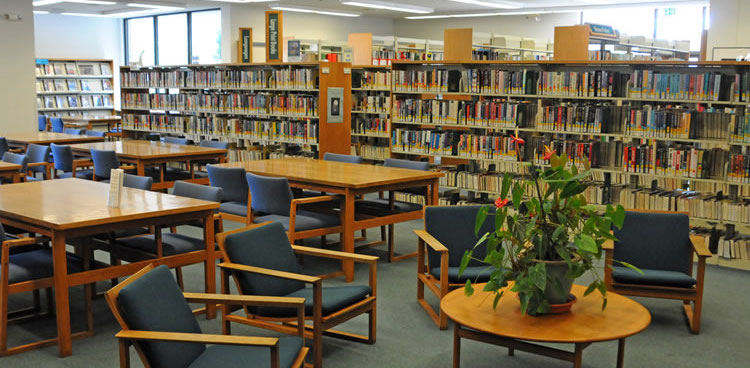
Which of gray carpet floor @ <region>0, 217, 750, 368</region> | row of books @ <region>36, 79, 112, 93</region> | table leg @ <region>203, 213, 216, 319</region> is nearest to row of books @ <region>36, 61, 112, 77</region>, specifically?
row of books @ <region>36, 79, 112, 93</region>

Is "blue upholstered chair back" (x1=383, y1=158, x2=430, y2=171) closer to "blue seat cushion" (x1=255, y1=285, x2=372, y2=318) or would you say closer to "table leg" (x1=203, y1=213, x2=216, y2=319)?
"table leg" (x1=203, y1=213, x2=216, y2=319)

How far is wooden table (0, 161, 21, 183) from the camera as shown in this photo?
6.23 meters

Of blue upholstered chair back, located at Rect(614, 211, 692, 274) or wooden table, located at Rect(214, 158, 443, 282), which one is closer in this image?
blue upholstered chair back, located at Rect(614, 211, 692, 274)

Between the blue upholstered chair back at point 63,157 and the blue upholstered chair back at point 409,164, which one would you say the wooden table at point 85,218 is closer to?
the blue upholstered chair back at point 409,164

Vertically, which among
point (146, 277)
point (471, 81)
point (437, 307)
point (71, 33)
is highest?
point (71, 33)

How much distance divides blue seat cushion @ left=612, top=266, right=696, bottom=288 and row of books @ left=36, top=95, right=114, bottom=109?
15.3 m

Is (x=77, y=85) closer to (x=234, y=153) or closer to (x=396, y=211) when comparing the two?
(x=234, y=153)

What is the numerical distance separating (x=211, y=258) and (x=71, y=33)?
15067 mm

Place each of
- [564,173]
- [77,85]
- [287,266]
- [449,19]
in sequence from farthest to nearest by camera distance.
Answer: [449,19] → [77,85] → [287,266] → [564,173]

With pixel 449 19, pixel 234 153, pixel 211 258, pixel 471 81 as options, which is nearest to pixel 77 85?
pixel 234 153

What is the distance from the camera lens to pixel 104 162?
23.8 ft

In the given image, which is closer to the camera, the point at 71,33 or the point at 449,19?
the point at 71,33

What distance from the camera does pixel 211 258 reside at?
443 centimetres

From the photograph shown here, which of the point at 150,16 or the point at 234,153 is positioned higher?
the point at 150,16
